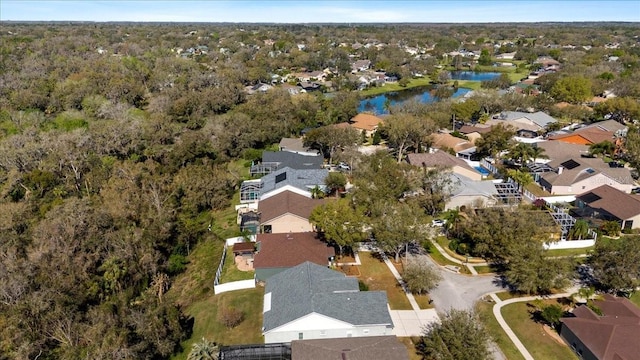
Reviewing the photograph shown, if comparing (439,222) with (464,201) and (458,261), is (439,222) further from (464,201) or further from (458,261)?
(458,261)

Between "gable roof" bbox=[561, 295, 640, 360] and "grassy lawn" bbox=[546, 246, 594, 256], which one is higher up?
"gable roof" bbox=[561, 295, 640, 360]

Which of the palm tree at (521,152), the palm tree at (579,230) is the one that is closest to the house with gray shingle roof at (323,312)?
the palm tree at (579,230)

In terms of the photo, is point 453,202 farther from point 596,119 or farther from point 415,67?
point 415,67

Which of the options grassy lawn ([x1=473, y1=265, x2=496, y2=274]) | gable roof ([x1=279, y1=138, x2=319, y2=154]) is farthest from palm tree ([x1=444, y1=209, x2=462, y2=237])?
gable roof ([x1=279, y1=138, x2=319, y2=154])

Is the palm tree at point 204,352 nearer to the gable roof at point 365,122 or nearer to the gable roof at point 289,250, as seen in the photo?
the gable roof at point 289,250

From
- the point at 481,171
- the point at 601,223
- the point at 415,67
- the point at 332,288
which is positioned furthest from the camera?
the point at 415,67

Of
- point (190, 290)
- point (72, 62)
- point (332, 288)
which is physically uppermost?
point (72, 62)

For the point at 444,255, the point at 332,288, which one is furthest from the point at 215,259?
the point at 444,255

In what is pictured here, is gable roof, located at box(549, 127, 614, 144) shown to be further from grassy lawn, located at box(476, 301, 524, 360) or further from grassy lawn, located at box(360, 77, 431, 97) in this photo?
grassy lawn, located at box(360, 77, 431, 97)
